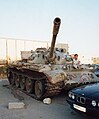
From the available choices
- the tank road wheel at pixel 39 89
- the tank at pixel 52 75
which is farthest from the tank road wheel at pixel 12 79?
the tank road wheel at pixel 39 89

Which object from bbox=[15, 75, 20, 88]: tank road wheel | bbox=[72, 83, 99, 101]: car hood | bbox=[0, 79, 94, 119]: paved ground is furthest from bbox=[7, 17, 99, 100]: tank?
bbox=[72, 83, 99, 101]: car hood

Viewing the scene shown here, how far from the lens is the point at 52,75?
28.2 ft

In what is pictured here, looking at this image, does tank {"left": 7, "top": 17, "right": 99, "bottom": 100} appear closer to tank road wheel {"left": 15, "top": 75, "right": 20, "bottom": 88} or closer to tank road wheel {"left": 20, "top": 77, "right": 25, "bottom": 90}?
tank road wheel {"left": 20, "top": 77, "right": 25, "bottom": 90}

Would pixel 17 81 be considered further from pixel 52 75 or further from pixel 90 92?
pixel 90 92

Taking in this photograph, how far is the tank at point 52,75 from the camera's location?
28.5 feet

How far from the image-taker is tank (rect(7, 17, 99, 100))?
870cm

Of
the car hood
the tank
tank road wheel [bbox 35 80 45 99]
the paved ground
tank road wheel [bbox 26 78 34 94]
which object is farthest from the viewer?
tank road wheel [bbox 26 78 34 94]

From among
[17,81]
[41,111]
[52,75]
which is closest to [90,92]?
[41,111]

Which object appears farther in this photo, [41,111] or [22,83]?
[22,83]

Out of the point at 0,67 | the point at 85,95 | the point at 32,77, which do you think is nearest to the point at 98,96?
the point at 85,95

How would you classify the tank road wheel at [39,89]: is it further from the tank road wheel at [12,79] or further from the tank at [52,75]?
the tank road wheel at [12,79]

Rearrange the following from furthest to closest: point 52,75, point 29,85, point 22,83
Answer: point 22,83, point 29,85, point 52,75

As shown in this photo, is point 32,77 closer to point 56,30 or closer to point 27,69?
point 27,69

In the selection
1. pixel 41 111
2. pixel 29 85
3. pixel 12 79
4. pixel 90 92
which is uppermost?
pixel 90 92
